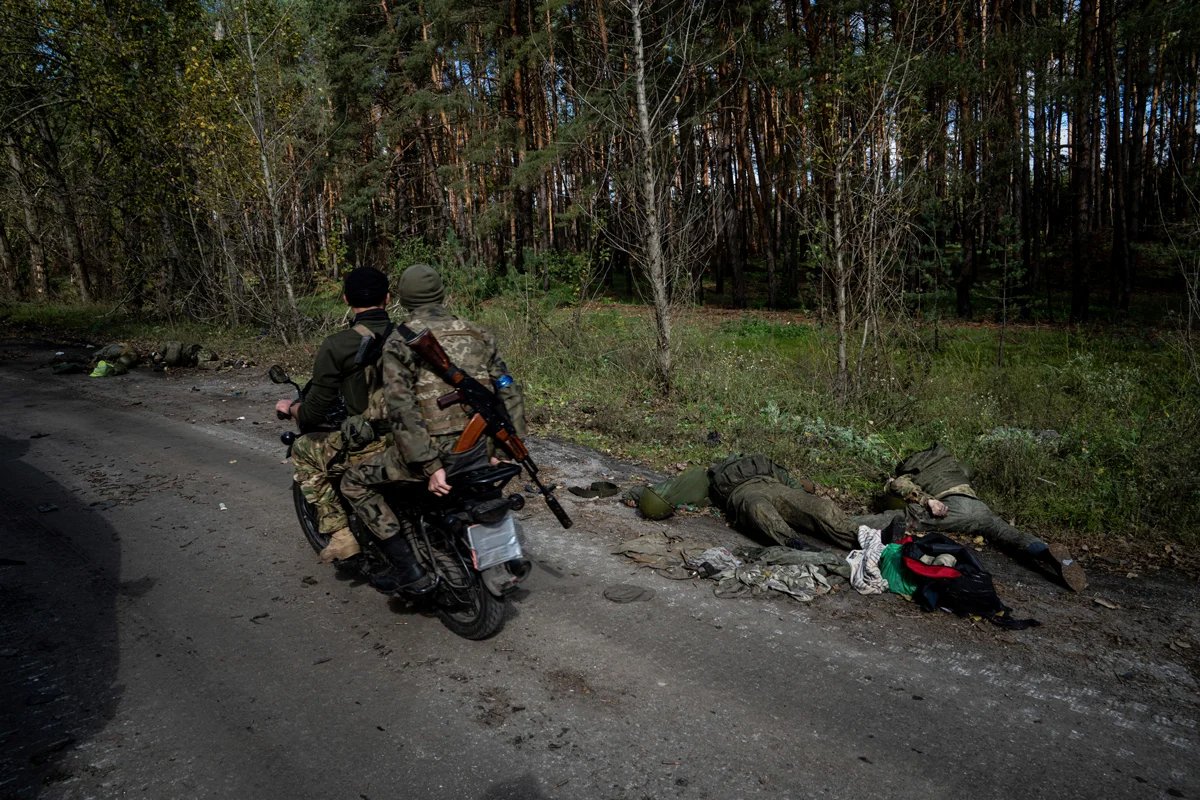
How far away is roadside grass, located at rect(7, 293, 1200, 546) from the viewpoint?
631 cm

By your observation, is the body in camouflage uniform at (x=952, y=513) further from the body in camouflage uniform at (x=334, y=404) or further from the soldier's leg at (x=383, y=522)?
the body in camouflage uniform at (x=334, y=404)

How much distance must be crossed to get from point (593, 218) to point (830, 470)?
5.30 metres

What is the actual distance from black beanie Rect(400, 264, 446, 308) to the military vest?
0.11 metres

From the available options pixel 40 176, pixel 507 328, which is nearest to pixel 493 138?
pixel 507 328

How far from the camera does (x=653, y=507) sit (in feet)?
20.3

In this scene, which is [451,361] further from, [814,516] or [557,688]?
[814,516]

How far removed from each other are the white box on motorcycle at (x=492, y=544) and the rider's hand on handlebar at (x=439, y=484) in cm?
25

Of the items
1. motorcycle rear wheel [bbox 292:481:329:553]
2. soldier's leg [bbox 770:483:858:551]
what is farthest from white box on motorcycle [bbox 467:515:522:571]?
soldier's leg [bbox 770:483:858:551]

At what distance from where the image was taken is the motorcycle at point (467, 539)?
12.4 feet

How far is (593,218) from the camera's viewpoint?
1051cm

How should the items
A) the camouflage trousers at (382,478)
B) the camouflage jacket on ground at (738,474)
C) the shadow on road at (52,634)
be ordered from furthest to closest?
the camouflage jacket on ground at (738,474)
the camouflage trousers at (382,478)
the shadow on road at (52,634)

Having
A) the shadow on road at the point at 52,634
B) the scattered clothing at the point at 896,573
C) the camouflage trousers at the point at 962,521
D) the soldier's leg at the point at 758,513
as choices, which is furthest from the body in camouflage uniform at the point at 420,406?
the camouflage trousers at the point at 962,521

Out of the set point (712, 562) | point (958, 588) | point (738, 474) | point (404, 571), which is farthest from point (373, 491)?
point (958, 588)

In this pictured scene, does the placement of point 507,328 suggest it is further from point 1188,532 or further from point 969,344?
point 1188,532
